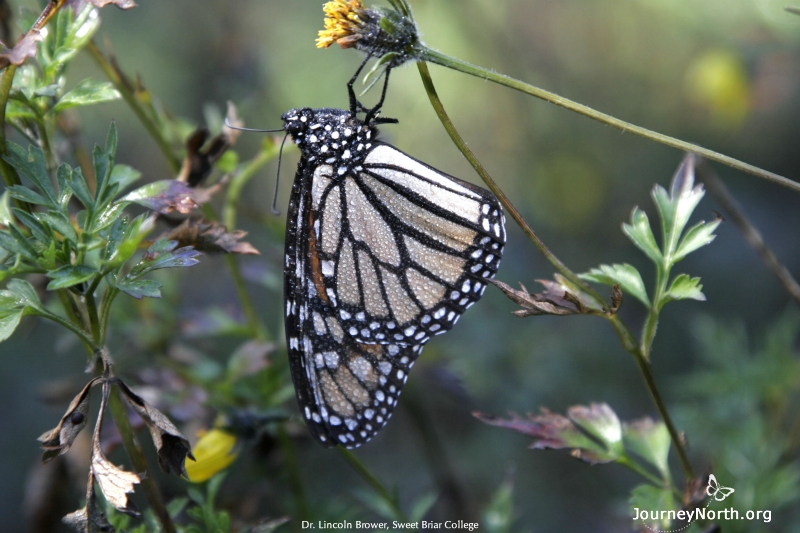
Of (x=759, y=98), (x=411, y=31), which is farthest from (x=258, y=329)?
(x=759, y=98)

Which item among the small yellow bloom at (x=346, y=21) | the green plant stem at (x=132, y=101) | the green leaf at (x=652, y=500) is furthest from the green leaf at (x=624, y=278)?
the green plant stem at (x=132, y=101)

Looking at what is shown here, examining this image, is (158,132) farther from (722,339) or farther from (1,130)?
(722,339)

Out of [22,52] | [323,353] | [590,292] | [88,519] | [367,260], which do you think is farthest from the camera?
[367,260]

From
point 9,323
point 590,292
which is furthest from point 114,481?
point 590,292

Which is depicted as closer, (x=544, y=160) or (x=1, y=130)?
(x=1, y=130)

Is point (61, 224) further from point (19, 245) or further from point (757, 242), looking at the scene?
point (757, 242)

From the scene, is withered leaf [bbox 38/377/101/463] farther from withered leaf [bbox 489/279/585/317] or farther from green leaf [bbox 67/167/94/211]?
withered leaf [bbox 489/279/585/317]

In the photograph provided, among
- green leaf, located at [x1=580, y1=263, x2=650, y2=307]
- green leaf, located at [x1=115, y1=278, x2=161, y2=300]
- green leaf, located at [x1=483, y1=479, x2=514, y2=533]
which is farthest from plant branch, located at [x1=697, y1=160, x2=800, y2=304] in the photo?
green leaf, located at [x1=115, y1=278, x2=161, y2=300]
